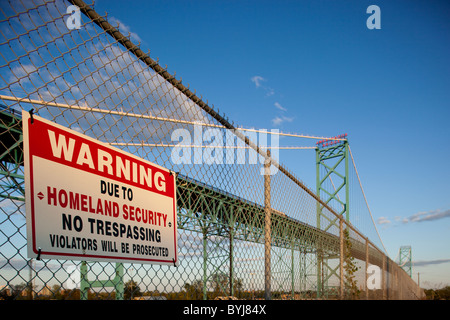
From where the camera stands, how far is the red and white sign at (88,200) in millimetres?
1649

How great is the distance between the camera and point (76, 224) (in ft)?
5.82

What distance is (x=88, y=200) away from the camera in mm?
1847

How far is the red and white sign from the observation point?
5.41 ft

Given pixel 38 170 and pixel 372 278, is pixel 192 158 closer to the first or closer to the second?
pixel 38 170
